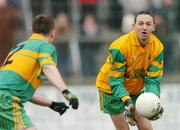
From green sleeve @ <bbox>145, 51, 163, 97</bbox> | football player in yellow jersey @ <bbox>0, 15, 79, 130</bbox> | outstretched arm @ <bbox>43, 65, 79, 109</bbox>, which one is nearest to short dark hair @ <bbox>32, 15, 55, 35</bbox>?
football player in yellow jersey @ <bbox>0, 15, 79, 130</bbox>

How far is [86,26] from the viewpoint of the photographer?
55.3 ft

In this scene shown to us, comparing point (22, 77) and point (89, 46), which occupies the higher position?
point (22, 77)

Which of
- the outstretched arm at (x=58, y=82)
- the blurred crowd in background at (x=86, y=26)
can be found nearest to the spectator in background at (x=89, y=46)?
the blurred crowd in background at (x=86, y=26)

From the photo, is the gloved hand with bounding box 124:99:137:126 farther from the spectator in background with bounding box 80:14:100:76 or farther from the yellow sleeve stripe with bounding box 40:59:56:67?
the spectator in background with bounding box 80:14:100:76

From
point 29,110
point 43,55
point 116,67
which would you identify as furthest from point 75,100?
point 29,110

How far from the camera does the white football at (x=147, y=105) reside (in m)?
10.3

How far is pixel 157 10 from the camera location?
54.6ft

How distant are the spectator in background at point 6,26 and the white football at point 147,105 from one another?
6690 mm

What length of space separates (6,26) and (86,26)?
1633 mm

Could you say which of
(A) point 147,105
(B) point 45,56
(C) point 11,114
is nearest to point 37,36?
(B) point 45,56

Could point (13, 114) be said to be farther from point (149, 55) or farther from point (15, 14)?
point (15, 14)

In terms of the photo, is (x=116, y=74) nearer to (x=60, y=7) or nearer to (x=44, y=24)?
(x=44, y=24)

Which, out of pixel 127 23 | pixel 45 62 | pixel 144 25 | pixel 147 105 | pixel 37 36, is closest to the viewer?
pixel 45 62

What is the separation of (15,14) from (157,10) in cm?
290
